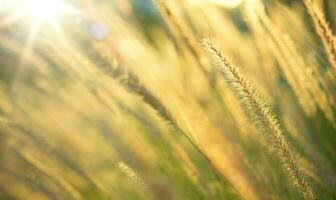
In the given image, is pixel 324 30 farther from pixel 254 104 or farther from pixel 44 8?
pixel 44 8

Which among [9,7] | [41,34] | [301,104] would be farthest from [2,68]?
[301,104]

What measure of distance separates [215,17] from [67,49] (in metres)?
0.35

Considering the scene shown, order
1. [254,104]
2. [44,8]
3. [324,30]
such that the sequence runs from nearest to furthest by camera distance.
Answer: [254,104] < [324,30] < [44,8]

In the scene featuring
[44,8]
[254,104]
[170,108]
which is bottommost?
[254,104]

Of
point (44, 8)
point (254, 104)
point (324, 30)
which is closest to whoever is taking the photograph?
point (254, 104)

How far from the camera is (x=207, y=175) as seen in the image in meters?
0.95

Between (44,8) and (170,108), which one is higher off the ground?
(44,8)

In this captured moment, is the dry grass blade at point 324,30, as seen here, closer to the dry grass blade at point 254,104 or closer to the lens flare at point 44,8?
the dry grass blade at point 254,104

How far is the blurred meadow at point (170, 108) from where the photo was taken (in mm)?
921

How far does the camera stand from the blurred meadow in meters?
0.92

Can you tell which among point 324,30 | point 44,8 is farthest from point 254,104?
point 44,8

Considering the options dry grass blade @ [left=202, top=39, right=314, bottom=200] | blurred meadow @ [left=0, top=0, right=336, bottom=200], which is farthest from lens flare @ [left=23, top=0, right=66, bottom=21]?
dry grass blade @ [left=202, top=39, right=314, bottom=200]

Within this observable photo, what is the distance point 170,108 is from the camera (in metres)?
0.85

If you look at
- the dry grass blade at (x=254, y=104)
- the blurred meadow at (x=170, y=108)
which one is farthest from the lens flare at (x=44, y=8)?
the dry grass blade at (x=254, y=104)
